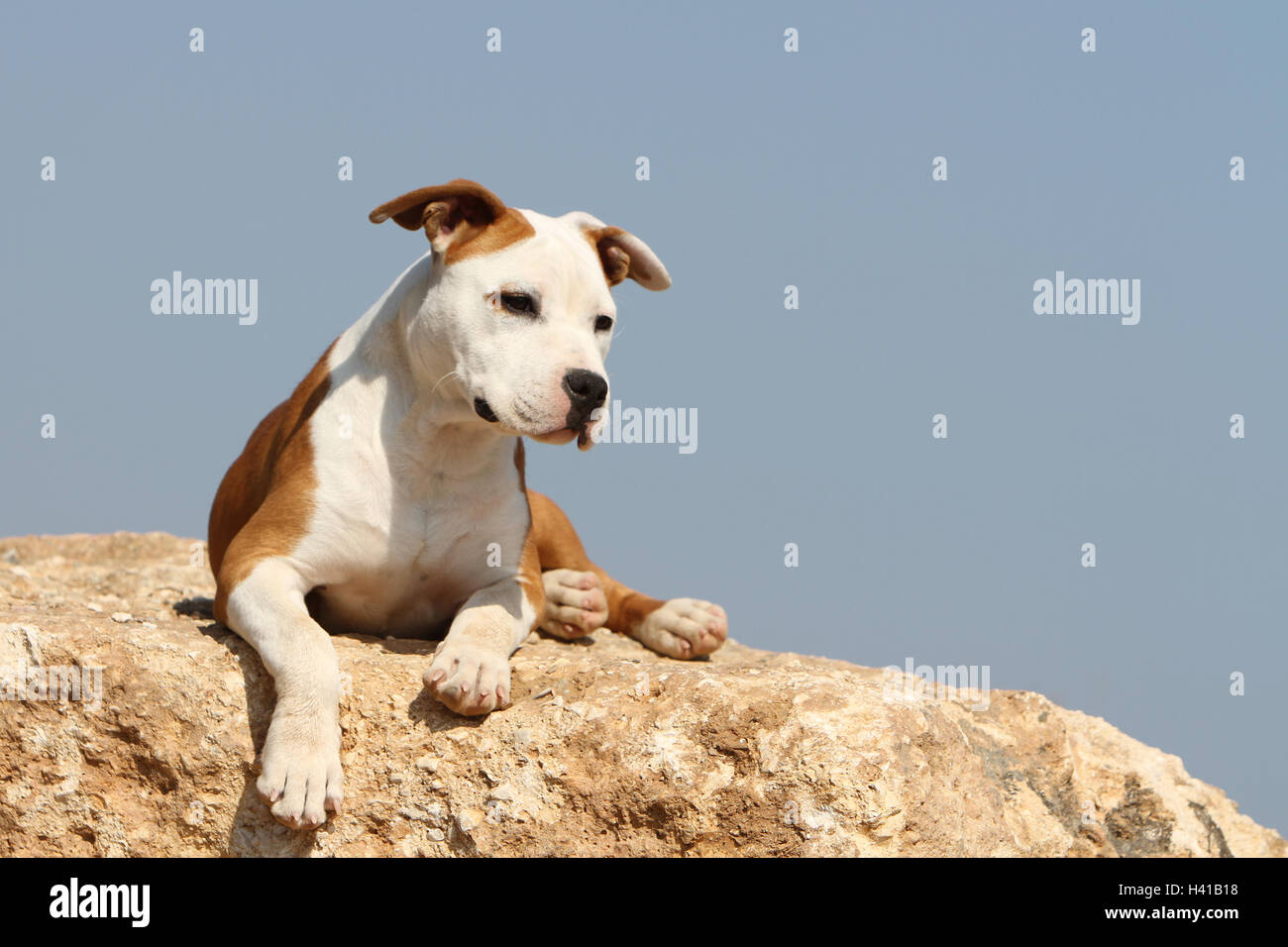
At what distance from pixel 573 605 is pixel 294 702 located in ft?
7.60

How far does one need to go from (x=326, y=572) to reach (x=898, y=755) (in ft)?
9.31

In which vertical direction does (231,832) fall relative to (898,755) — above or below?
below

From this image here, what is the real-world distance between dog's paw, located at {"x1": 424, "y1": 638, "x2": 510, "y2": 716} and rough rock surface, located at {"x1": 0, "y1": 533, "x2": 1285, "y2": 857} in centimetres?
12

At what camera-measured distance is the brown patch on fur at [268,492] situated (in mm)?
6152

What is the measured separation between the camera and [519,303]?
5871 mm

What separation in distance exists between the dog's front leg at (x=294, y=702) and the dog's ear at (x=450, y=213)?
5.93ft

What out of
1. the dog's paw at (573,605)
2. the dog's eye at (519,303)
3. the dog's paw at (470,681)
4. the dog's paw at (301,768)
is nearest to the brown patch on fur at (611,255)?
the dog's eye at (519,303)

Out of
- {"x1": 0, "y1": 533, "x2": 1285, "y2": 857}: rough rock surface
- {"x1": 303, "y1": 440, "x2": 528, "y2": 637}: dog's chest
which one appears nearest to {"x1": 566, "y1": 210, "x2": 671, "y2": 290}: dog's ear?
{"x1": 303, "y1": 440, "x2": 528, "y2": 637}: dog's chest

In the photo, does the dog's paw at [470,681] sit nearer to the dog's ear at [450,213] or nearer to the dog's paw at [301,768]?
the dog's paw at [301,768]

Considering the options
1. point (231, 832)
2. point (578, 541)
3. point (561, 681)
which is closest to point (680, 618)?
point (578, 541)
